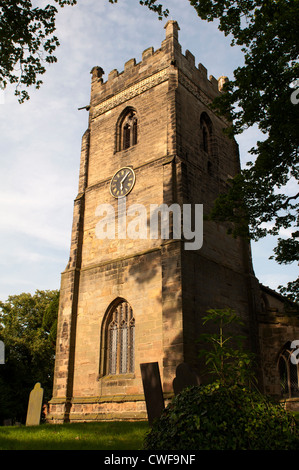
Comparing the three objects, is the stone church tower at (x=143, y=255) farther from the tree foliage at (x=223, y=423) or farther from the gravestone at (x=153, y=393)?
the tree foliage at (x=223, y=423)

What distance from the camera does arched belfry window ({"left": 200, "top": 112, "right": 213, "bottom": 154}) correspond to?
A: 19.7 meters

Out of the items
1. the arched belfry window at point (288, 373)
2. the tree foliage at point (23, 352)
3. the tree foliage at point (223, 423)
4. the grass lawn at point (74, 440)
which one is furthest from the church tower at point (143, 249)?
the tree foliage at point (23, 352)

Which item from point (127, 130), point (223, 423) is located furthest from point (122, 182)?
point (223, 423)

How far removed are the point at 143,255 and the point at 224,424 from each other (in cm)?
1134

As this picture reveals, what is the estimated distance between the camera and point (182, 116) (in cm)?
1778

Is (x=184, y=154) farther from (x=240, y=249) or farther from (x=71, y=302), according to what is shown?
(x=71, y=302)

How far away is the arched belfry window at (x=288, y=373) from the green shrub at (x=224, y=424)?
11747 millimetres

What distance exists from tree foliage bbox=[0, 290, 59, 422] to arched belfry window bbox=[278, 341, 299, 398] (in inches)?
643

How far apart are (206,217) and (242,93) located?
3.93 metres

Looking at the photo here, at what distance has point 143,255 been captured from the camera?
15.5m

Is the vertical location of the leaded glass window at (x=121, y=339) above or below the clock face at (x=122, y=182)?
below

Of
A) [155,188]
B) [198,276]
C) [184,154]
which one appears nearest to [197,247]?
[198,276]

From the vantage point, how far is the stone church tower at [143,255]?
14.0 metres

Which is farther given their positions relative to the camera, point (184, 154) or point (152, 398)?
point (184, 154)
